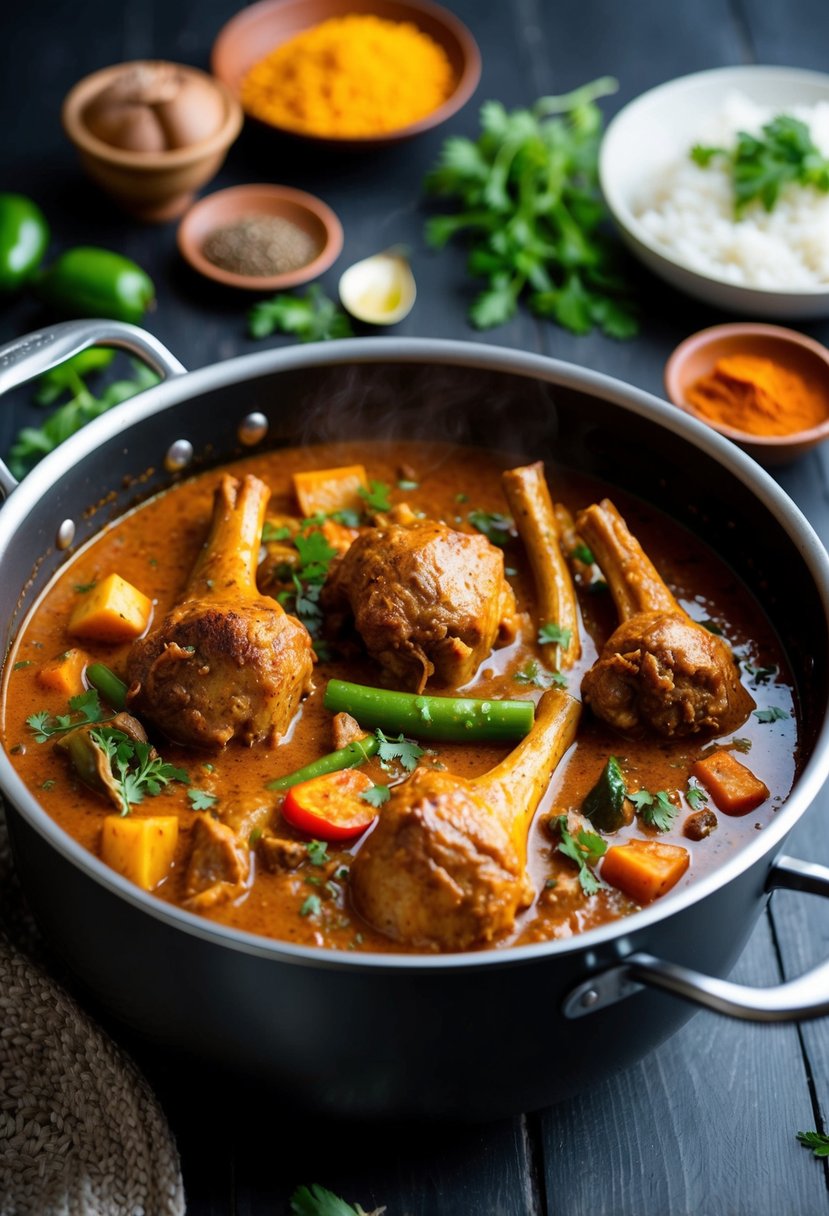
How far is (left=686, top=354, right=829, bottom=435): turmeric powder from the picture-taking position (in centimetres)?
441

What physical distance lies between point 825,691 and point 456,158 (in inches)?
118

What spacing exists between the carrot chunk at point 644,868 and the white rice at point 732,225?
259 cm

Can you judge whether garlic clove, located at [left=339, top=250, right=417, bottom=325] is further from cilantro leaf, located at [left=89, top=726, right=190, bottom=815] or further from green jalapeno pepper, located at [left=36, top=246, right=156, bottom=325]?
cilantro leaf, located at [left=89, top=726, right=190, bottom=815]

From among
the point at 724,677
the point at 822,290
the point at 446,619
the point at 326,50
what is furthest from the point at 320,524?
the point at 326,50

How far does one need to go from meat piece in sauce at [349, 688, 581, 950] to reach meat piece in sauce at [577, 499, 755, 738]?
1.62ft

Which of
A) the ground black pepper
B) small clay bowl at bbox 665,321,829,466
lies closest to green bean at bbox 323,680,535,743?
small clay bowl at bbox 665,321,829,466

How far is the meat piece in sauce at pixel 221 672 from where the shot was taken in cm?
291

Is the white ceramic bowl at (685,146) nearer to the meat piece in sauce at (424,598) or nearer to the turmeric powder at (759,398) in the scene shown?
the turmeric powder at (759,398)

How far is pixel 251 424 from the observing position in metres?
3.78

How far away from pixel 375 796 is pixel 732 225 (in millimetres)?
3122

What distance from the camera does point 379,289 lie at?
4.94 metres

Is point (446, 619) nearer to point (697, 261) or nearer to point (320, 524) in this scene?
point (320, 524)

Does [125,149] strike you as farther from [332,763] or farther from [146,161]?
[332,763]

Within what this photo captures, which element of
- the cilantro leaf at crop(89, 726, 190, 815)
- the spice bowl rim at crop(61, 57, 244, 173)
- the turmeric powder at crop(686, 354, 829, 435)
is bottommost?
the turmeric powder at crop(686, 354, 829, 435)
